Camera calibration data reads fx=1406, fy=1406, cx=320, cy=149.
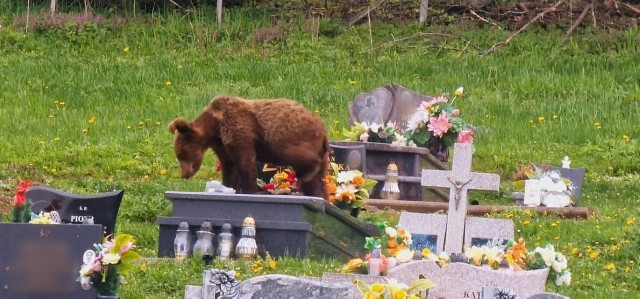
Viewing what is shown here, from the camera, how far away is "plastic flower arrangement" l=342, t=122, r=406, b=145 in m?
15.4

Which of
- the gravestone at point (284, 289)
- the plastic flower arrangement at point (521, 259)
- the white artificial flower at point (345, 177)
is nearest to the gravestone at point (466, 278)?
the plastic flower arrangement at point (521, 259)

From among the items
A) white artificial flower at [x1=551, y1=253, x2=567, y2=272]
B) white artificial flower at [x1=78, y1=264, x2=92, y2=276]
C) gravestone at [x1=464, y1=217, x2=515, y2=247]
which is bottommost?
white artificial flower at [x1=78, y1=264, x2=92, y2=276]

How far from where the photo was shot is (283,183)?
12203 mm

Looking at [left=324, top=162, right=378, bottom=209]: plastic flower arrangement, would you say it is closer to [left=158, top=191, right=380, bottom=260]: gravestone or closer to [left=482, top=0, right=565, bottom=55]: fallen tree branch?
[left=158, top=191, right=380, bottom=260]: gravestone

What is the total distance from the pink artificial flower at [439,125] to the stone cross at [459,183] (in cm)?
433

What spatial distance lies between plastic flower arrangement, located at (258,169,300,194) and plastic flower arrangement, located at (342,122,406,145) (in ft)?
10.4

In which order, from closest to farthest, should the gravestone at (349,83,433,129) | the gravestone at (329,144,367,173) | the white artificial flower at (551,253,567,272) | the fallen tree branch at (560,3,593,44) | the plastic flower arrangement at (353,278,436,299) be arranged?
the plastic flower arrangement at (353,278,436,299), the white artificial flower at (551,253,567,272), the gravestone at (329,144,367,173), the gravestone at (349,83,433,129), the fallen tree branch at (560,3,593,44)

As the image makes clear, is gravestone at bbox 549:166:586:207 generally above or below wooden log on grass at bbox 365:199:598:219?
above

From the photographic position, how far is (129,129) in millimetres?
19047

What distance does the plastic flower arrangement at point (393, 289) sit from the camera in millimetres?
7949

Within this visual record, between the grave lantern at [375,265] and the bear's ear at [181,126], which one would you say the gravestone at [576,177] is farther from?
the grave lantern at [375,265]

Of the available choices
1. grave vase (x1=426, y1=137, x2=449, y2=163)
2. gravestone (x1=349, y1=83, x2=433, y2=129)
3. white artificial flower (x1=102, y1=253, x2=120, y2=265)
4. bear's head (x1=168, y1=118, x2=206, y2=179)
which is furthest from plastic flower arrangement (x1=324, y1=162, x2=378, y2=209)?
gravestone (x1=349, y1=83, x2=433, y2=129)

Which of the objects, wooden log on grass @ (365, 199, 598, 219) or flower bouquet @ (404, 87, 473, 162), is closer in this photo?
wooden log on grass @ (365, 199, 598, 219)

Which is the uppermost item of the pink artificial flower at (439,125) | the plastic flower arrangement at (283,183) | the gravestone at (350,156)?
the pink artificial flower at (439,125)
